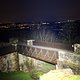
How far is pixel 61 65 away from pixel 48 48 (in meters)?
0.72

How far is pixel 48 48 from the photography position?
6711 millimetres

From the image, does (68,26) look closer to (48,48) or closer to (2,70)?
(48,48)

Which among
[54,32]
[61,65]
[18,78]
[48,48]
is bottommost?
[18,78]

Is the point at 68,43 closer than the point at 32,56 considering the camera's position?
Yes

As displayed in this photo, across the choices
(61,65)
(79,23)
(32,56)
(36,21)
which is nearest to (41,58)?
(32,56)

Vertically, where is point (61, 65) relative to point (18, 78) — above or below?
above

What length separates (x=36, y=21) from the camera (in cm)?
670

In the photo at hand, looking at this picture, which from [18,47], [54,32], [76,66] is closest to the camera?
[76,66]

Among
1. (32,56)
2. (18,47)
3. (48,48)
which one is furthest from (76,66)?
(18,47)

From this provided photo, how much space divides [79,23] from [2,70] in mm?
3242

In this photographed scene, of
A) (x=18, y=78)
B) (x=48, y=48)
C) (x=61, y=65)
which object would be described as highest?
(x=48, y=48)

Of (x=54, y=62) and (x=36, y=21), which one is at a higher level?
(x=36, y=21)

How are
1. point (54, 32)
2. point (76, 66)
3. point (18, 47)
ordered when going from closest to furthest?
point (76, 66) < point (54, 32) < point (18, 47)

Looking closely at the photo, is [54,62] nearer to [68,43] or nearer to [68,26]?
[68,43]
